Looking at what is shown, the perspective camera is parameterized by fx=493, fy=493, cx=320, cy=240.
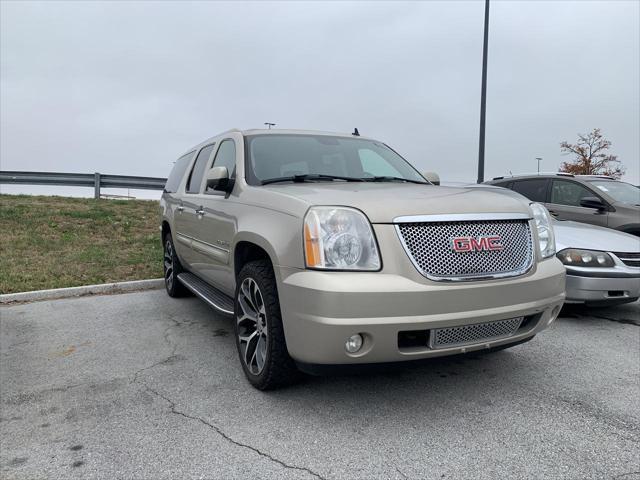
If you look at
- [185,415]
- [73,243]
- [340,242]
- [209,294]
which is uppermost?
[340,242]

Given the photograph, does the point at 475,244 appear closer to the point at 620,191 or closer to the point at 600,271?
the point at 600,271

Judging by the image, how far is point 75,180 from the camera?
45.2 ft

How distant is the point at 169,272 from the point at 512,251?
14.8 ft

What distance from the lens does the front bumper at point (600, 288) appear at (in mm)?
4840

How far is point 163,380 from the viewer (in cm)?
350

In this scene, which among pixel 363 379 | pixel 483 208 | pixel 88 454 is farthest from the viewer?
pixel 363 379

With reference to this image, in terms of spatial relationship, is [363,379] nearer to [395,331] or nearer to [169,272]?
[395,331]

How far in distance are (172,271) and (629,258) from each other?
5.10 metres

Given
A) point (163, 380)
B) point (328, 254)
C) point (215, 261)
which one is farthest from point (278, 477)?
point (215, 261)

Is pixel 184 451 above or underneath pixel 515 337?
underneath

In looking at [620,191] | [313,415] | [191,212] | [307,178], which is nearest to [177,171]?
[191,212]

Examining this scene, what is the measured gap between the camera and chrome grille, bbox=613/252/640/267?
502 centimetres

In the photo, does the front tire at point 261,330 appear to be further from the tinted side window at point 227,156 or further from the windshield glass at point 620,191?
the windshield glass at point 620,191

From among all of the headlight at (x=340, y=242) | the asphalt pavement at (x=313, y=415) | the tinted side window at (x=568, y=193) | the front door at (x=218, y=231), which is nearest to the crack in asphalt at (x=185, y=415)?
the asphalt pavement at (x=313, y=415)
